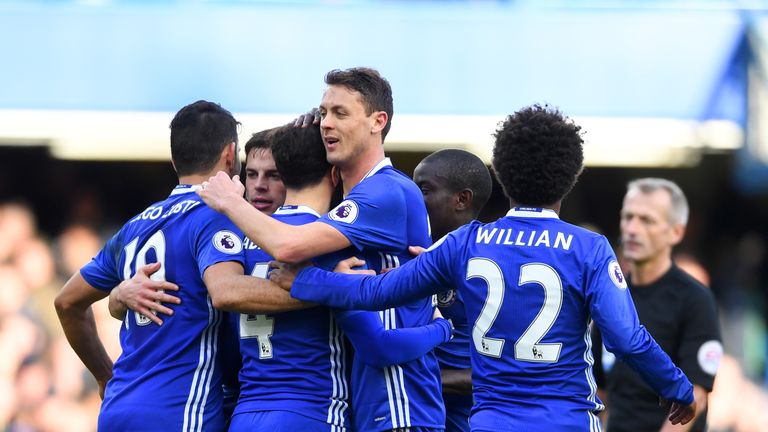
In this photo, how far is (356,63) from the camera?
10.3 metres

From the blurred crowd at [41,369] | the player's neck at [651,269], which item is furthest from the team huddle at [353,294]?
the blurred crowd at [41,369]

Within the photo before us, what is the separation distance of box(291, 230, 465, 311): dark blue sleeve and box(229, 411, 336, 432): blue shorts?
0.43 m

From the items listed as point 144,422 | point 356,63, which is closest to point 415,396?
point 144,422

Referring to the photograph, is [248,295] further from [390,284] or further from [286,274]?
[390,284]

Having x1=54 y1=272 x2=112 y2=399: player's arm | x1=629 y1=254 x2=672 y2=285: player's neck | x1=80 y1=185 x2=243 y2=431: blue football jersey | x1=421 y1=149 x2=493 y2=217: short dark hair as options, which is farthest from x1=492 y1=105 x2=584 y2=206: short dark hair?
x1=629 y1=254 x2=672 y2=285: player's neck

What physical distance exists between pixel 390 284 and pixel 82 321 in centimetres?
170

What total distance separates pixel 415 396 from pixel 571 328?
69 cm

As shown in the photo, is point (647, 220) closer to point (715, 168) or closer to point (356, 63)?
point (356, 63)

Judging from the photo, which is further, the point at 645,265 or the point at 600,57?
the point at 600,57

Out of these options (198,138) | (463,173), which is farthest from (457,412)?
(198,138)

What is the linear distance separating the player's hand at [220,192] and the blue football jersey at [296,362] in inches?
7.7

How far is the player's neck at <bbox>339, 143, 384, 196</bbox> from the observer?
4562mm

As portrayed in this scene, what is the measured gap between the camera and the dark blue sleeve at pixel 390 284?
165 inches

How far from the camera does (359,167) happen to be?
15.0 feet
